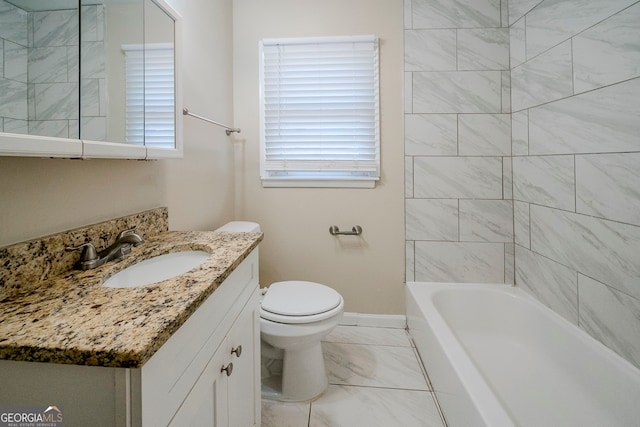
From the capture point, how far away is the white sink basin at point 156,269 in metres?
0.88

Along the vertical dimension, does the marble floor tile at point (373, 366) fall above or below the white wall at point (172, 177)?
below

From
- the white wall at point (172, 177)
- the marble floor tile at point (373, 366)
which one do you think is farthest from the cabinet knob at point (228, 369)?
the marble floor tile at point (373, 366)

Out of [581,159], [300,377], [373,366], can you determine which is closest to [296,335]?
[300,377]

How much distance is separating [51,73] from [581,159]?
2.06m

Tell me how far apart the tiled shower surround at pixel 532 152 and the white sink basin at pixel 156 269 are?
4.95ft

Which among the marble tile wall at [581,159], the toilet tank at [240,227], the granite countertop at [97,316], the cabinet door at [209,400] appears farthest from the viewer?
the toilet tank at [240,227]

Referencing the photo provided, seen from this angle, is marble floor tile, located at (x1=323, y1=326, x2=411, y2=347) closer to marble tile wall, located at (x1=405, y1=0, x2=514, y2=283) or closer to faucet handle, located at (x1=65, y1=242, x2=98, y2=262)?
marble tile wall, located at (x1=405, y1=0, x2=514, y2=283)

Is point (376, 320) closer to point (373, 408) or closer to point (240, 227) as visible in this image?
point (373, 408)

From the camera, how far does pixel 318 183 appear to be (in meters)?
2.12

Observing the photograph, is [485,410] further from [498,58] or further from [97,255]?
[498,58]

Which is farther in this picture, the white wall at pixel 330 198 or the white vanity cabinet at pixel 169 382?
the white wall at pixel 330 198

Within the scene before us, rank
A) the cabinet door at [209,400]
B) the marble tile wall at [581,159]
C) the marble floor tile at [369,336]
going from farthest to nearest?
the marble floor tile at [369,336]
the marble tile wall at [581,159]
the cabinet door at [209,400]

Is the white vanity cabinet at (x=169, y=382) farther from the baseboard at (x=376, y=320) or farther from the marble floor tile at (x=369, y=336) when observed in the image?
the baseboard at (x=376, y=320)

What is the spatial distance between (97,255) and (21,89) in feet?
1.51
